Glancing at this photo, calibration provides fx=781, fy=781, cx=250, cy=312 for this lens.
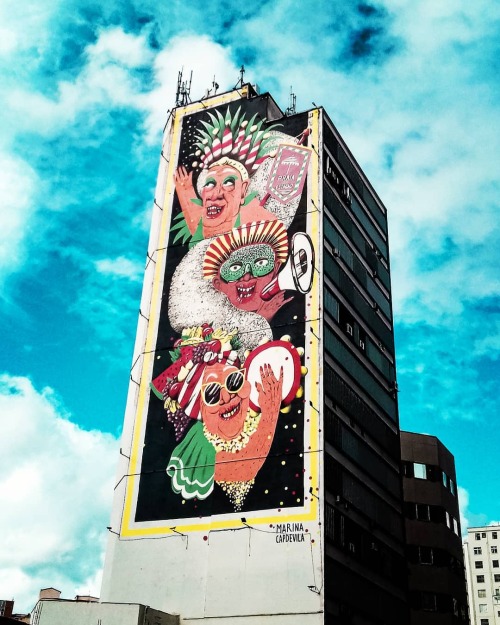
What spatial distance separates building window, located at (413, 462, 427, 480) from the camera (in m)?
78.4

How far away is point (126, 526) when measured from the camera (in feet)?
200

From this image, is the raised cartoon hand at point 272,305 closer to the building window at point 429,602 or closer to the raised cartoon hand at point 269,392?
the raised cartoon hand at point 269,392

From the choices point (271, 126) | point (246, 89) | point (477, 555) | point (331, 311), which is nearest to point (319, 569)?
point (331, 311)

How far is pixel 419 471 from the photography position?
7869 centimetres

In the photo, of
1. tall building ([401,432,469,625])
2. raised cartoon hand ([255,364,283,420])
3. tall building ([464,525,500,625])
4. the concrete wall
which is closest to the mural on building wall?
raised cartoon hand ([255,364,283,420])

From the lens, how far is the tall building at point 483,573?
155m

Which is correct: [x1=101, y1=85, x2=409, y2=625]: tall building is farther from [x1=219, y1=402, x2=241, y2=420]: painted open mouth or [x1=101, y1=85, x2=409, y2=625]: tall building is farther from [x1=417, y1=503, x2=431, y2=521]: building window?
[x1=417, y1=503, x2=431, y2=521]: building window

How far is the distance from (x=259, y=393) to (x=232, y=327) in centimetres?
693

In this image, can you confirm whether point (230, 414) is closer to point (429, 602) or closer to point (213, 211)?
point (213, 211)

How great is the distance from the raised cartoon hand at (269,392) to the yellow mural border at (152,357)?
230 cm

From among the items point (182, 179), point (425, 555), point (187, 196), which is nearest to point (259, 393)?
point (187, 196)

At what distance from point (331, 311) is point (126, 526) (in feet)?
78.3

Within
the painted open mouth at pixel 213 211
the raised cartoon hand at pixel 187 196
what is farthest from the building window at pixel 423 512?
the raised cartoon hand at pixel 187 196

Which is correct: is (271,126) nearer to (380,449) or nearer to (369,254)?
(369,254)
